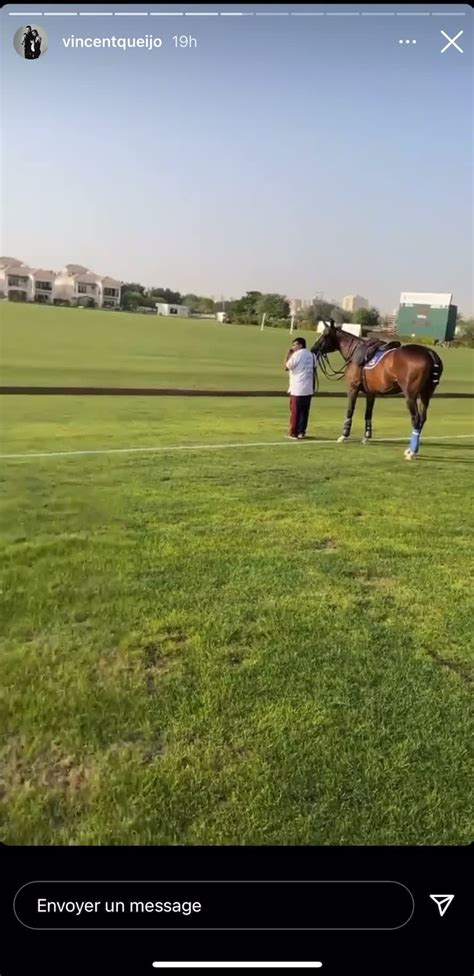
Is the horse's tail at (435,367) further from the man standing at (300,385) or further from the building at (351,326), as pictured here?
the building at (351,326)

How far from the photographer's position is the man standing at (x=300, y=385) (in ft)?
30.7

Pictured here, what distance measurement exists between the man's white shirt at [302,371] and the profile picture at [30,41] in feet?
25.4

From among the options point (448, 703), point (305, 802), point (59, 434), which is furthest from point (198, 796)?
point (59, 434)

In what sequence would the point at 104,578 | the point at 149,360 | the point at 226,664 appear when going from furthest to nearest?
the point at 149,360
the point at 104,578
the point at 226,664

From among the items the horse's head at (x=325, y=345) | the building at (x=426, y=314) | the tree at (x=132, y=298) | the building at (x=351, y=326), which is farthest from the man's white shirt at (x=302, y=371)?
the tree at (x=132, y=298)

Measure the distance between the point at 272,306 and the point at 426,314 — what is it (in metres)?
0.67

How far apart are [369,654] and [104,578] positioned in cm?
111

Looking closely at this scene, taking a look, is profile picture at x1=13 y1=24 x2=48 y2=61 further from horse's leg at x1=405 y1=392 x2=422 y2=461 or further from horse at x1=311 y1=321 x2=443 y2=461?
horse's leg at x1=405 y1=392 x2=422 y2=461

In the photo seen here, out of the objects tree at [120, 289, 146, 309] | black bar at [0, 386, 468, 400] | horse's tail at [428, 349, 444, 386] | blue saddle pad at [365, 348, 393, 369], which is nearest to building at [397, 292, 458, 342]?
tree at [120, 289, 146, 309]
